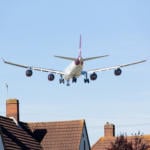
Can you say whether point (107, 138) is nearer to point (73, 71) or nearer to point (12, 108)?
point (12, 108)

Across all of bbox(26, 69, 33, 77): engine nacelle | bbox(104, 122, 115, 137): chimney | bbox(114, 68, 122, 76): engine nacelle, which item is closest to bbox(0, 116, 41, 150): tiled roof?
bbox(26, 69, 33, 77): engine nacelle

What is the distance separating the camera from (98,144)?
87938mm

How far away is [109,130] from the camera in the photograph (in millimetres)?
91000

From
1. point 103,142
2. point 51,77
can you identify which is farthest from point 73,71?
point 103,142

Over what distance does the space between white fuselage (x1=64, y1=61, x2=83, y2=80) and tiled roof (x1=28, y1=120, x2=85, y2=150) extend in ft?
50.0

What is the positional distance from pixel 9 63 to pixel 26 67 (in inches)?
57.4

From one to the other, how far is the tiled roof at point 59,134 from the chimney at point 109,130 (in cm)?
1717

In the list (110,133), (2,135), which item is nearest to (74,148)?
(2,135)

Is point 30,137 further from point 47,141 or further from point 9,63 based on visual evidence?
point 9,63

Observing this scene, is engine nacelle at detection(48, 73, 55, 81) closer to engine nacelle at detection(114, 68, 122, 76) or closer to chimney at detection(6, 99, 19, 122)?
engine nacelle at detection(114, 68, 122, 76)

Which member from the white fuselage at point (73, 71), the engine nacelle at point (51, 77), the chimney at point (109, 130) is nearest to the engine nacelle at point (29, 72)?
the engine nacelle at point (51, 77)

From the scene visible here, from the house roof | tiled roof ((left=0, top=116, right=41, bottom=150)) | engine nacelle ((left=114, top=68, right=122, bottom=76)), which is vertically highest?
engine nacelle ((left=114, top=68, right=122, bottom=76))

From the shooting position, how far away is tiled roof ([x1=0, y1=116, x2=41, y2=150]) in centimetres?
6444

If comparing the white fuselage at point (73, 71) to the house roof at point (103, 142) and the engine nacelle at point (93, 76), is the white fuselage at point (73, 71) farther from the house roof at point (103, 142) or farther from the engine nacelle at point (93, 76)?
the house roof at point (103, 142)
